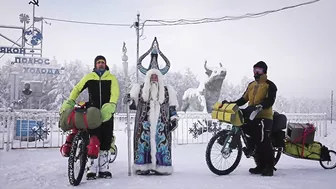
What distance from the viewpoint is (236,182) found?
142 inches

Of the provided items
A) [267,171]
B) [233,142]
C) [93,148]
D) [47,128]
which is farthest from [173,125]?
[47,128]

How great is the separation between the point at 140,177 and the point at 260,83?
205 centimetres

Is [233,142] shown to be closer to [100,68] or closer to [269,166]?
[269,166]

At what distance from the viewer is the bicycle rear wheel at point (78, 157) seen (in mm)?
3256

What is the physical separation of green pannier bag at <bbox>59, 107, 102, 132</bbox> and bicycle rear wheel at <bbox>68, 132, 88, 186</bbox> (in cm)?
16

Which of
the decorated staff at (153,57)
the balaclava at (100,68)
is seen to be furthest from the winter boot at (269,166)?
the balaclava at (100,68)

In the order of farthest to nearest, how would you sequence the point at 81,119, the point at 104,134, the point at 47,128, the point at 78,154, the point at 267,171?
the point at 47,128 < the point at 267,171 < the point at 104,134 < the point at 78,154 < the point at 81,119

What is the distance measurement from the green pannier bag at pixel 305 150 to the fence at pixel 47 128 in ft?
9.49

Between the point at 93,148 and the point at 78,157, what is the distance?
0.20 metres

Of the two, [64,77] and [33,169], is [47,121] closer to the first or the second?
[33,169]

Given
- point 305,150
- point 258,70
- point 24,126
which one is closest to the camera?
point 258,70

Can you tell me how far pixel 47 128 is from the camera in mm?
8094

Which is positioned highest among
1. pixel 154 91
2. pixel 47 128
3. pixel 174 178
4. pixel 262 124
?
pixel 154 91

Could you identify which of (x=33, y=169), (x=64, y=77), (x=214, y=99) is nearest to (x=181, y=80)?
(x=64, y=77)
